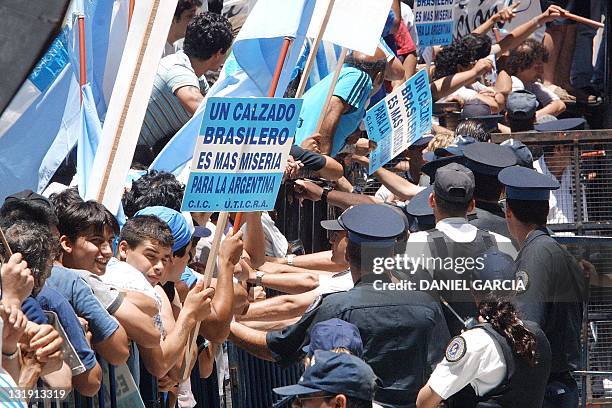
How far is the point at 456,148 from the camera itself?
7680 millimetres

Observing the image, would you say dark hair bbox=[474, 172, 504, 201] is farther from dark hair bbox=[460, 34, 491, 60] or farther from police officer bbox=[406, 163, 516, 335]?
dark hair bbox=[460, 34, 491, 60]

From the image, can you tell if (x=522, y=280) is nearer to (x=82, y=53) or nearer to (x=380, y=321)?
(x=380, y=321)

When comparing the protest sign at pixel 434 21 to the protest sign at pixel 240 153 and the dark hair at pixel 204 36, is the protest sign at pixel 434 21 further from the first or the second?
the protest sign at pixel 240 153

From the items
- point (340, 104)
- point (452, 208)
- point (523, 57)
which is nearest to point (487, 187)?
point (452, 208)

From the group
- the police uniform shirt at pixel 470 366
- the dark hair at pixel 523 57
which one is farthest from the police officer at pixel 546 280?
the dark hair at pixel 523 57

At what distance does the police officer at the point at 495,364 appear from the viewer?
5352mm

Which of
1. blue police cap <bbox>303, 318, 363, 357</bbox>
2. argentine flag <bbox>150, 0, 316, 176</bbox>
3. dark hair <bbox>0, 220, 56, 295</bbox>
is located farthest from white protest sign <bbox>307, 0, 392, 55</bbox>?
dark hair <bbox>0, 220, 56, 295</bbox>

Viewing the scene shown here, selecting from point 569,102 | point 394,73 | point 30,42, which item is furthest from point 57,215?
point 569,102

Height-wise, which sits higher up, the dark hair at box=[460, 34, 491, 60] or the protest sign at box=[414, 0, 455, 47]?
the protest sign at box=[414, 0, 455, 47]

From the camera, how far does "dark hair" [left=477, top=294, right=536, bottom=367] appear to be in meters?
5.45

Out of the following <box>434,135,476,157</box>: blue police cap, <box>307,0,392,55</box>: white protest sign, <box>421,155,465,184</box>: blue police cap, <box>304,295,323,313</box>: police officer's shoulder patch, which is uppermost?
<box>307,0,392,55</box>: white protest sign

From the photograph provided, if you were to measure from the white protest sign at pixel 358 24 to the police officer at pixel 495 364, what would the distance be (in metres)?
2.52

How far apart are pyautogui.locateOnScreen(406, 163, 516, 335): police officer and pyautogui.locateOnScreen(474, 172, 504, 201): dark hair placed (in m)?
0.56

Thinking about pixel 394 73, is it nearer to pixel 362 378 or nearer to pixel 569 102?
pixel 569 102
